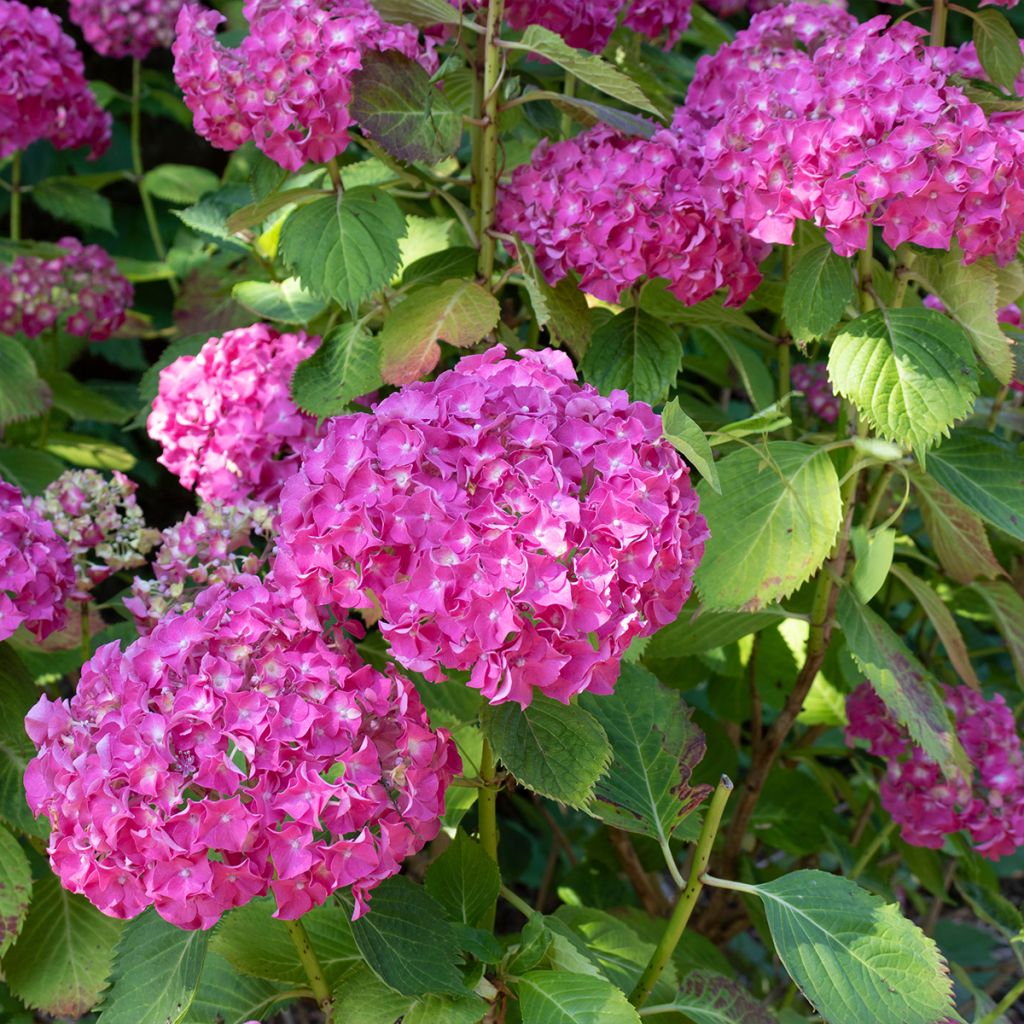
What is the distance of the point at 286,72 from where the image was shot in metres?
1.42

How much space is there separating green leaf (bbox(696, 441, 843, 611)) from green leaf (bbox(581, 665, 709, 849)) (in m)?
0.13

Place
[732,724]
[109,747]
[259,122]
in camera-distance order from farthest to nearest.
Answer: [732,724] → [259,122] → [109,747]

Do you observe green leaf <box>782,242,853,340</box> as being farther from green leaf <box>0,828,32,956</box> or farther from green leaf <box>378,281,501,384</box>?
green leaf <box>0,828,32,956</box>

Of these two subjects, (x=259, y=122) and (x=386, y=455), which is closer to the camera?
(x=386, y=455)

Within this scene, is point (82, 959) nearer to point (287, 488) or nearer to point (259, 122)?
point (287, 488)

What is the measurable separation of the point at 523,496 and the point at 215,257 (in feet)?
5.48

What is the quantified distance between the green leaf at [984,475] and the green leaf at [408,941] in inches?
31.6

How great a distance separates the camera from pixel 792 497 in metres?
1.49

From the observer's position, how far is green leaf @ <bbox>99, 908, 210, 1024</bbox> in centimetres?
113

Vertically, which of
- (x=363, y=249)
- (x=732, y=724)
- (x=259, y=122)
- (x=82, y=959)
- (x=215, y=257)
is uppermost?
(x=259, y=122)

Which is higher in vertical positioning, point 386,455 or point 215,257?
point 386,455

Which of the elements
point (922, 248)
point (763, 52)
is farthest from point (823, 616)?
point (763, 52)

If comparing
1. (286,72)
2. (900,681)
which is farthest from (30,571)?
(900,681)

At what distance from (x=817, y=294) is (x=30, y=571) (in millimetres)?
898
